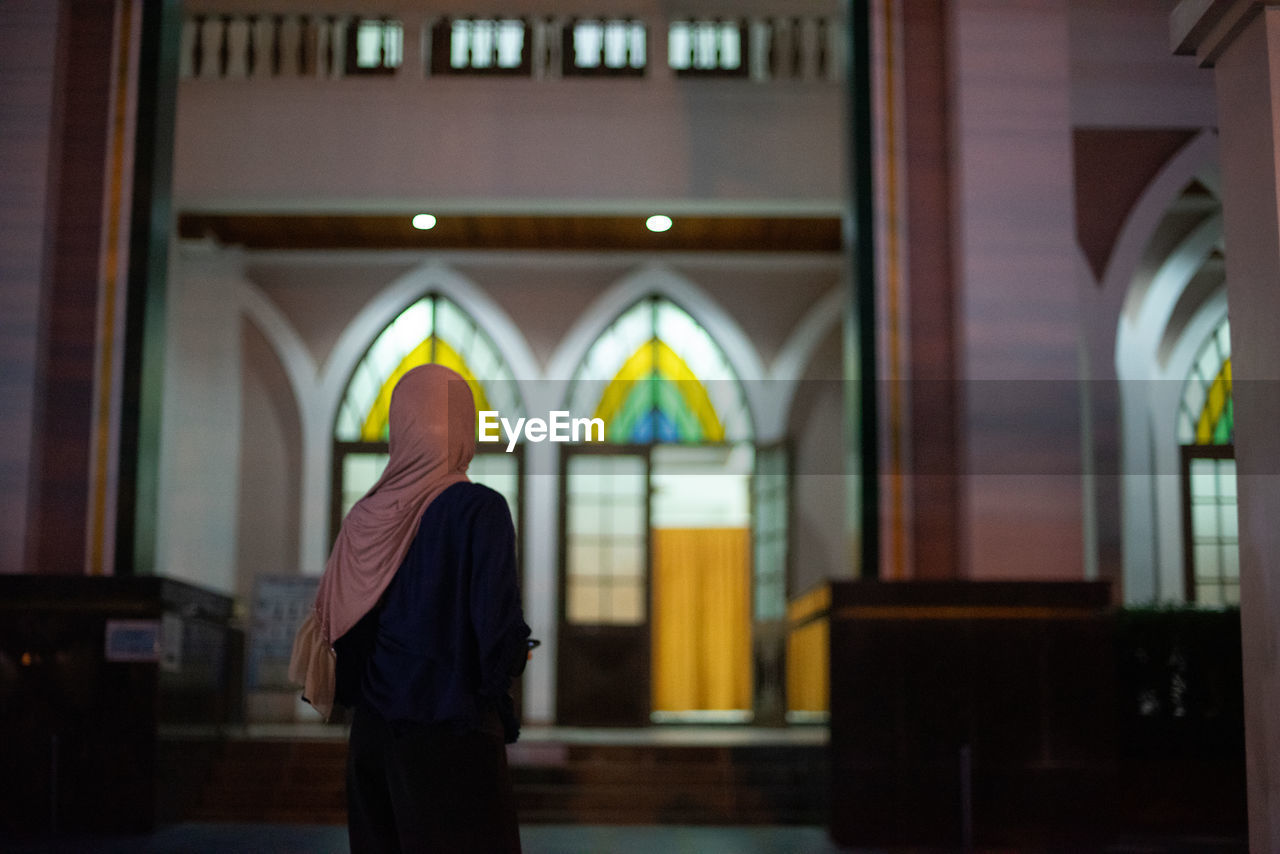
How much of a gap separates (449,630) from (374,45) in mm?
8206

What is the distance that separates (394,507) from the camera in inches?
109

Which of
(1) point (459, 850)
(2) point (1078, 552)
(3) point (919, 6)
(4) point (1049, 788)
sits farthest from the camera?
(3) point (919, 6)

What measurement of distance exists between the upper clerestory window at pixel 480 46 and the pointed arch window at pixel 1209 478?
20.1 ft

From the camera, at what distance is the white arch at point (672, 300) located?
36.4ft

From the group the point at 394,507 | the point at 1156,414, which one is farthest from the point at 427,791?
the point at 1156,414

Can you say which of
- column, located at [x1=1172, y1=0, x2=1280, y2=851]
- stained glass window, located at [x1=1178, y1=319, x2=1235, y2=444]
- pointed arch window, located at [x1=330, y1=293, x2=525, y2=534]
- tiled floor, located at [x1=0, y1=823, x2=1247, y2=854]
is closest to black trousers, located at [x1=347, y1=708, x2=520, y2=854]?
column, located at [x1=1172, y1=0, x2=1280, y2=851]

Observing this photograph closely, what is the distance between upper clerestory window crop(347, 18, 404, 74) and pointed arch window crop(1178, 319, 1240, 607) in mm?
6912

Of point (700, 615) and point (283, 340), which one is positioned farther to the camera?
point (700, 615)

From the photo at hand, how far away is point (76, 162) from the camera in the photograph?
278 inches

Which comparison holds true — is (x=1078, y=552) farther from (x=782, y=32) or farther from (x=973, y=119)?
(x=782, y=32)

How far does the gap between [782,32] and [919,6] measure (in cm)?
297

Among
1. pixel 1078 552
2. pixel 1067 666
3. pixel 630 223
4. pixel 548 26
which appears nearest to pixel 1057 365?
pixel 1078 552

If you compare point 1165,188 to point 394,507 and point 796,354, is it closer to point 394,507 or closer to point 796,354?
point 796,354

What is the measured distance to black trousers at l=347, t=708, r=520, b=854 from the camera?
2.54 metres
